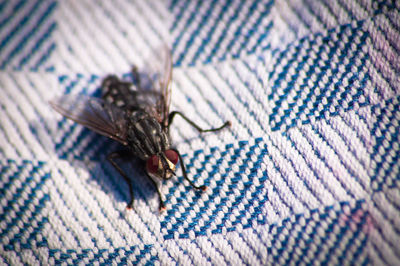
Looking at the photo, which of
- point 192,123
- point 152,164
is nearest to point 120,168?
point 152,164

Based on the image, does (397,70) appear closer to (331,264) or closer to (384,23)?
(384,23)

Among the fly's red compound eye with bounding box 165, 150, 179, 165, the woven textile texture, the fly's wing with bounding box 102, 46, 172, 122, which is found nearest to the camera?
the woven textile texture

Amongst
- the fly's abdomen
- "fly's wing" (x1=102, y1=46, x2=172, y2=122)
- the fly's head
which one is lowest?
the fly's head

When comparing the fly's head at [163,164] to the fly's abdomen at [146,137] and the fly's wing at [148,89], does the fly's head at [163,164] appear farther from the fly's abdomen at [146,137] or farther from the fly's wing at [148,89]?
the fly's wing at [148,89]

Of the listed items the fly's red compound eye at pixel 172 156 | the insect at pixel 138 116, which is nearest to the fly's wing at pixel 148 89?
the insect at pixel 138 116

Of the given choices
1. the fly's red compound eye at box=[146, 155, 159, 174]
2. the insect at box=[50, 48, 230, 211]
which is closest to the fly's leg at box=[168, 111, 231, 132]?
the insect at box=[50, 48, 230, 211]

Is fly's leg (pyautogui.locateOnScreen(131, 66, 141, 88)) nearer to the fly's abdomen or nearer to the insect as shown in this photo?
the insect

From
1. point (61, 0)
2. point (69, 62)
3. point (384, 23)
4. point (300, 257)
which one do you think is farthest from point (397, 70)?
point (61, 0)

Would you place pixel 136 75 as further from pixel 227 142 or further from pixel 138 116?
pixel 227 142
